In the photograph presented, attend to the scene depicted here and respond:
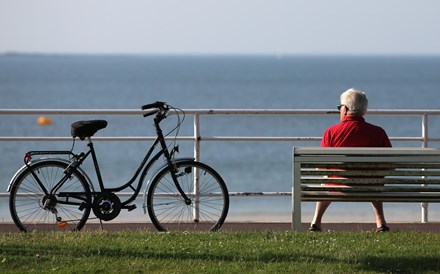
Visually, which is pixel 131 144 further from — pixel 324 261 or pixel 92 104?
pixel 324 261

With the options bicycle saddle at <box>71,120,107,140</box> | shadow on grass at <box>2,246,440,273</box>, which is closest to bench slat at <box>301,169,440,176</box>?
shadow on grass at <box>2,246,440,273</box>

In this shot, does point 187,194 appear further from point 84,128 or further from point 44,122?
point 44,122

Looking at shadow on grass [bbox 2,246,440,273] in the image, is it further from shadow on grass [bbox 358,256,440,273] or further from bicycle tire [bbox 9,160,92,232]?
bicycle tire [bbox 9,160,92,232]

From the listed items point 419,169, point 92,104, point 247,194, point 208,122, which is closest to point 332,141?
point 419,169

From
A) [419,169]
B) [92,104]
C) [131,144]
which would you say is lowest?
[419,169]

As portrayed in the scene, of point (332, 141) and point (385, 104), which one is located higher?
point (385, 104)

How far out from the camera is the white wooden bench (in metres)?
9.33

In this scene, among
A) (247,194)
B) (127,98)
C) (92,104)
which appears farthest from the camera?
(127,98)

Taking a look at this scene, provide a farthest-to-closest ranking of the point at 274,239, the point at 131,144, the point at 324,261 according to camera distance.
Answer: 1. the point at 131,144
2. the point at 274,239
3. the point at 324,261

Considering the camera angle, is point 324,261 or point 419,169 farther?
point 419,169

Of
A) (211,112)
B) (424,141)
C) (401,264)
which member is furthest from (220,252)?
(424,141)

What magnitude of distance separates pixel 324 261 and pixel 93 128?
8.21 feet

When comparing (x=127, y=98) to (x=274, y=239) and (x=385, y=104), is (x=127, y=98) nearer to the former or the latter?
(x=385, y=104)

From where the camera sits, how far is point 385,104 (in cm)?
8025
